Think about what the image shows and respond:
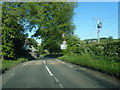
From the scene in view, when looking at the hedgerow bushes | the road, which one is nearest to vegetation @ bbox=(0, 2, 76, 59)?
the hedgerow bushes

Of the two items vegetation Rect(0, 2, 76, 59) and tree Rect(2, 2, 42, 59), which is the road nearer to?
tree Rect(2, 2, 42, 59)

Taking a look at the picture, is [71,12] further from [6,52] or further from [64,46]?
[6,52]

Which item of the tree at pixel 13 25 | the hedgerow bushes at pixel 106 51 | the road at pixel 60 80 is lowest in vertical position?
the road at pixel 60 80

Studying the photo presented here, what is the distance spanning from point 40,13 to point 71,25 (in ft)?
28.3

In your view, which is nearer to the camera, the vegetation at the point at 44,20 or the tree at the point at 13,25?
the tree at the point at 13,25

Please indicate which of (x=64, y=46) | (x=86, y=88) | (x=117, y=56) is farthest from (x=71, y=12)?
(x=86, y=88)

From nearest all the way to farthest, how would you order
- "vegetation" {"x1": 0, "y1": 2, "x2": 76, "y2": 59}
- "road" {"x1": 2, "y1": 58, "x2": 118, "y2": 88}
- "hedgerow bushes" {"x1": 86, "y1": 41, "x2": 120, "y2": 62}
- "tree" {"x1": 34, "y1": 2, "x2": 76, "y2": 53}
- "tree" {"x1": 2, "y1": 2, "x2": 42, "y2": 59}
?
"road" {"x1": 2, "y1": 58, "x2": 118, "y2": 88} → "hedgerow bushes" {"x1": 86, "y1": 41, "x2": 120, "y2": 62} → "tree" {"x1": 2, "y1": 2, "x2": 42, "y2": 59} → "vegetation" {"x1": 0, "y1": 2, "x2": 76, "y2": 59} → "tree" {"x1": 34, "y1": 2, "x2": 76, "y2": 53}

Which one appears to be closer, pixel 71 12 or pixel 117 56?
pixel 117 56

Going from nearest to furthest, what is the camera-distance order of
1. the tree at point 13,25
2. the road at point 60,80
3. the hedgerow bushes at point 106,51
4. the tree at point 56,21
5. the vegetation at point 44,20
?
the road at point 60,80 → the hedgerow bushes at point 106,51 → the tree at point 13,25 → the vegetation at point 44,20 → the tree at point 56,21

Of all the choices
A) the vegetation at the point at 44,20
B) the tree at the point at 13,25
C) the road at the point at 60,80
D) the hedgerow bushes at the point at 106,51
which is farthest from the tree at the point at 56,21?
the road at the point at 60,80

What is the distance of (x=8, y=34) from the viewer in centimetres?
3538

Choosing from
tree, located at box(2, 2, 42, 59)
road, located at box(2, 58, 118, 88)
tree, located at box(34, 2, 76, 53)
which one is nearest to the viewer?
road, located at box(2, 58, 118, 88)

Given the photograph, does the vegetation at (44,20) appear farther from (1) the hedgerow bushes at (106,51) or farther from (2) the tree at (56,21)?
(1) the hedgerow bushes at (106,51)

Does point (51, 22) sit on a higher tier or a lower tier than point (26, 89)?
higher
